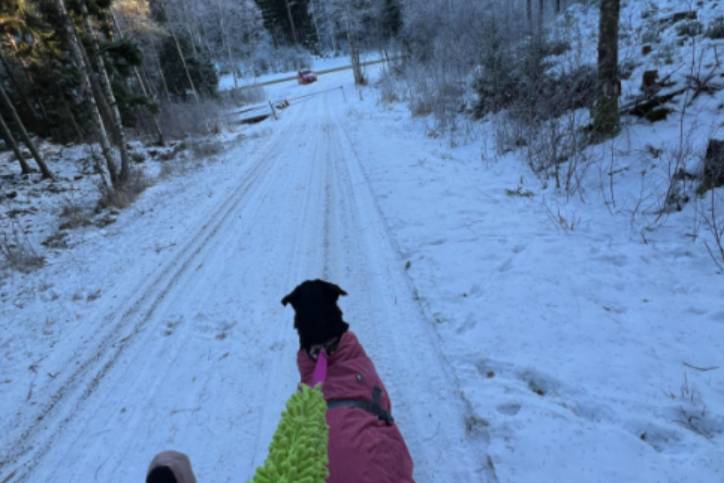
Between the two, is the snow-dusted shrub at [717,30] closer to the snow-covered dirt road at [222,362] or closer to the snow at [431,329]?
the snow at [431,329]

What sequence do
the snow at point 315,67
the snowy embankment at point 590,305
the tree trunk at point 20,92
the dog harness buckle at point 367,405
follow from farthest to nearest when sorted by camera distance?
the snow at point 315,67
the tree trunk at point 20,92
the snowy embankment at point 590,305
the dog harness buckle at point 367,405

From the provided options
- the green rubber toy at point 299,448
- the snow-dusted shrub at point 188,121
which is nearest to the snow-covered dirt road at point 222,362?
the green rubber toy at point 299,448

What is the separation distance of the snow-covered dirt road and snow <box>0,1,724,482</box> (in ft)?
0.06

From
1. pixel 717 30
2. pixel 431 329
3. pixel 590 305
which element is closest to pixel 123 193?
pixel 431 329

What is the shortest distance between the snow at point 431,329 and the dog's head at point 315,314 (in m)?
0.92

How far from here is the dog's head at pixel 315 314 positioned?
6.15 ft

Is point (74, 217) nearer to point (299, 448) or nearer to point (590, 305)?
point (299, 448)

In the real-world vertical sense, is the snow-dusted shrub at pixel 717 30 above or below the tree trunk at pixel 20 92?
below

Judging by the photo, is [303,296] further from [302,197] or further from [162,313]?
[302,197]

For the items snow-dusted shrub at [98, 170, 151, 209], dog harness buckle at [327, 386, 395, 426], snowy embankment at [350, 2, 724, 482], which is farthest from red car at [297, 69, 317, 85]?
dog harness buckle at [327, 386, 395, 426]

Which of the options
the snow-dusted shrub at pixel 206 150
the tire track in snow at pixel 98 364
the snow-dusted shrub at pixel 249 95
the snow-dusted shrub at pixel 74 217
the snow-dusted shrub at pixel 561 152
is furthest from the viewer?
the snow-dusted shrub at pixel 249 95

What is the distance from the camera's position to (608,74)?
5.36 metres

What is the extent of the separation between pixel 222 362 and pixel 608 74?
624 cm

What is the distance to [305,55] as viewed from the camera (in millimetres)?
46906
